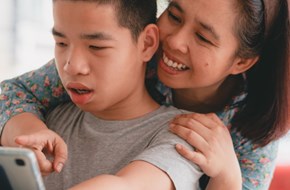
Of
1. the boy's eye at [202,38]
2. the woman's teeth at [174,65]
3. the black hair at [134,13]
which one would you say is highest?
the black hair at [134,13]

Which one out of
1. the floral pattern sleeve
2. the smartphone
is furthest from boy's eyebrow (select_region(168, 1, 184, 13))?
the smartphone

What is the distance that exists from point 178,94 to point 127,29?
0.39m

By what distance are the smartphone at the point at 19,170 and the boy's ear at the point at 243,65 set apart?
834 mm

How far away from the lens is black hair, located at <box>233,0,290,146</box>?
1.22 metres

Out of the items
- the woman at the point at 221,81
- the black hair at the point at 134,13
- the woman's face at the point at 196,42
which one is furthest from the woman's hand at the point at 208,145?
the black hair at the point at 134,13

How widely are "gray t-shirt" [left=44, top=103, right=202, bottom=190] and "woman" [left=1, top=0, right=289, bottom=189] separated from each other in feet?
0.15

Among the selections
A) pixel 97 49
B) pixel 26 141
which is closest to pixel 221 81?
pixel 97 49

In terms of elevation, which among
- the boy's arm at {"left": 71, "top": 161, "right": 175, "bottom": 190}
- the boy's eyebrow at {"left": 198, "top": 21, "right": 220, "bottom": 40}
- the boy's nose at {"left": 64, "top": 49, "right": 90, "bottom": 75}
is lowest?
the boy's arm at {"left": 71, "top": 161, "right": 175, "bottom": 190}

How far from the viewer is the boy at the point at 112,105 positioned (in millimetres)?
990

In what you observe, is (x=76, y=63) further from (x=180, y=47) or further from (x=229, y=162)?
(x=229, y=162)

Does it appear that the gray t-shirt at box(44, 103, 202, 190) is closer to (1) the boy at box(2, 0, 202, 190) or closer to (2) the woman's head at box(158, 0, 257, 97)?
(1) the boy at box(2, 0, 202, 190)

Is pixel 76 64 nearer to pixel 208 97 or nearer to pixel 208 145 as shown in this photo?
pixel 208 145

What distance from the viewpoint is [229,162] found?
1.16 metres

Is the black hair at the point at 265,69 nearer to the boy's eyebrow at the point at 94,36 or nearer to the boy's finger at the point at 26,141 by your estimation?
the boy's eyebrow at the point at 94,36
